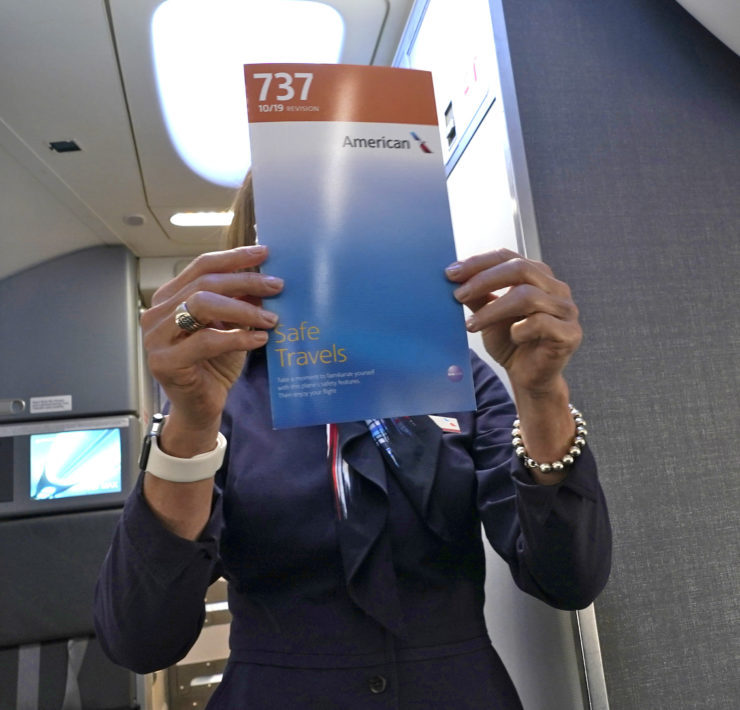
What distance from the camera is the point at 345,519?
3.06 feet

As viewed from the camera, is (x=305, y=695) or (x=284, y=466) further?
(x=284, y=466)

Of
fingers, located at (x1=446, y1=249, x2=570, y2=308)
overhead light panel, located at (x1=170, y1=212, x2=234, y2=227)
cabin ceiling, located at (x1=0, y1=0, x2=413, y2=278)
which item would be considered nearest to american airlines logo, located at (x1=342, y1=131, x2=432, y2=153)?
fingers, located at (x1=446, y1=249, x2=570, y2=308)

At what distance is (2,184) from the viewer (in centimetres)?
282

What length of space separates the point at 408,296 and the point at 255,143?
0.27m

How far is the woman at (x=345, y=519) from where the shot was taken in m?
0.79

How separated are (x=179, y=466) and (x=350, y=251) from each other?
1.16ft

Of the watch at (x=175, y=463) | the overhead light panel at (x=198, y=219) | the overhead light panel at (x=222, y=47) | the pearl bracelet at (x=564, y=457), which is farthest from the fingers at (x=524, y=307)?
the overhead light panel at (x=198, y=219)

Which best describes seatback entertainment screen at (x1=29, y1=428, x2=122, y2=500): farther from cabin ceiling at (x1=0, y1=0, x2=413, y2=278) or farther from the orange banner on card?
the orange banner on card

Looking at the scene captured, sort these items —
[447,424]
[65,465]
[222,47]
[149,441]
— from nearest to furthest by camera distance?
[149,441] < [447,424] < [222,47] < [65,465]

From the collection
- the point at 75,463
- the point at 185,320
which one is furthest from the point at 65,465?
the point at 185,320

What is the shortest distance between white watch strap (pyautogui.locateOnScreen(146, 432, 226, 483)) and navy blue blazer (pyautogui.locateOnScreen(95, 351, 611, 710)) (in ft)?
0.15

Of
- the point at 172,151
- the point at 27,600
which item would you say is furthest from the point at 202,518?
the point at 27,600

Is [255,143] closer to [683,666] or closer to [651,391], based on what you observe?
[651,391]

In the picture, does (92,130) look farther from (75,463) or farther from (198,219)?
(75,463)
